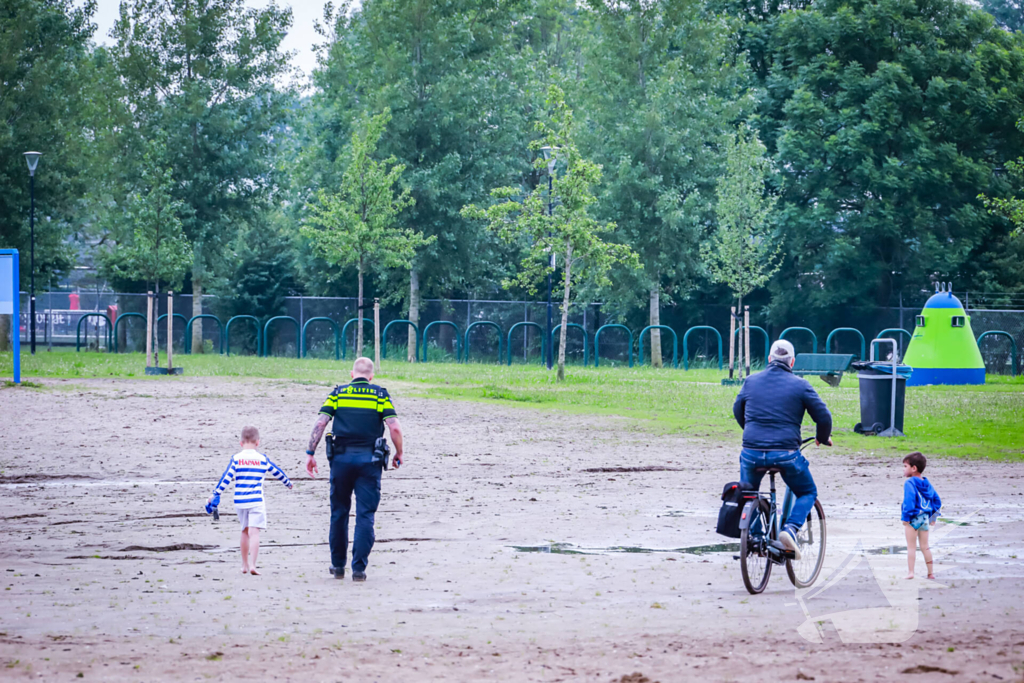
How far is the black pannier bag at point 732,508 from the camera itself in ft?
27.6

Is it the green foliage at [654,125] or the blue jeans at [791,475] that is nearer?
the blue jeans at [791,475]

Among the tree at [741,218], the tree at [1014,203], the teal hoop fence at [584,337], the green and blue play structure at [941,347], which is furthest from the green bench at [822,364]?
the teal hoop fence at [584,337]

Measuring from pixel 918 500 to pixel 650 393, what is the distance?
57.7ft

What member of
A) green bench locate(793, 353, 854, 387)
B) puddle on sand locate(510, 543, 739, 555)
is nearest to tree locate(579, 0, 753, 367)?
green bench locate(793, 353, 854, 387)

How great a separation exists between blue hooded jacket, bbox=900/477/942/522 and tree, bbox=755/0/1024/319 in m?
32.9

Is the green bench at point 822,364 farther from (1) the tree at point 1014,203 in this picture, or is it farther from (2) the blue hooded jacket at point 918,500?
(2) the blue hooded jacket at point 918,500

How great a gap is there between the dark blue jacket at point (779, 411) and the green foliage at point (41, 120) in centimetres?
3760

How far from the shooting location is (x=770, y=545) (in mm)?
8461

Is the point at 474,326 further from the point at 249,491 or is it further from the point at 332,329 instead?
the point at 249,491

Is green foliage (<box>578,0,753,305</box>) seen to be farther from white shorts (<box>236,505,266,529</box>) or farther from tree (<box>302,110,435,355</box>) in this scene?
white shorts (<box>236,505,266,529</box>)

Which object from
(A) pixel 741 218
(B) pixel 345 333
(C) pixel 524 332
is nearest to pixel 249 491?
(A) pixel 741 218

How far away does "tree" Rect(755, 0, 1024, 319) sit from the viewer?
135ft

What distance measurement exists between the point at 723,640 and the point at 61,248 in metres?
41.1

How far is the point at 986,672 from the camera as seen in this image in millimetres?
6246
